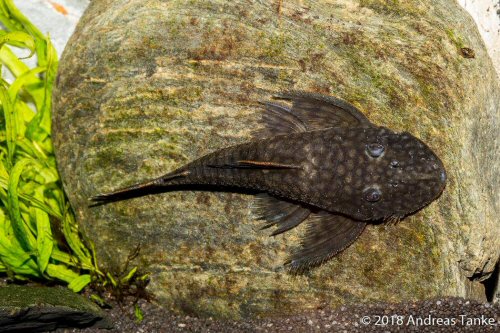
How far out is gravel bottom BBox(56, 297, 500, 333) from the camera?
202 inches

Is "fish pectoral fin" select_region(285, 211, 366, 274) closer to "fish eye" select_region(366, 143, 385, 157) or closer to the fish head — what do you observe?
the fish head

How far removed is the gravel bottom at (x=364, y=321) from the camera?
5.13m

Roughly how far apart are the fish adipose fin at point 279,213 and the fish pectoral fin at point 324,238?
4.6 inches

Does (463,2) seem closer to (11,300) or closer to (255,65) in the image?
(255,65)

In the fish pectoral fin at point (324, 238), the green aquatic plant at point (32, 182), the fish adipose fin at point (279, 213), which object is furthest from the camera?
the green aquatic plant at point (32, 182)

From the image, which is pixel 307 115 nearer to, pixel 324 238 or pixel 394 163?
pixel 394 163

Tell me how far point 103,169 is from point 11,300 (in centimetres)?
132

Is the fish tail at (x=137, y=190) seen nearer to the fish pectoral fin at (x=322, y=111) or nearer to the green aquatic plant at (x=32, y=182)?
the green aquatic plant at (x=32, y=182)

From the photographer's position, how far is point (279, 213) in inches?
214

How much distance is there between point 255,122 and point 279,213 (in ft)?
2.58

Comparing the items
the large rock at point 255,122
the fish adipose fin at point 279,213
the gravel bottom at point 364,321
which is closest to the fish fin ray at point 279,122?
the large rock at point 255,122

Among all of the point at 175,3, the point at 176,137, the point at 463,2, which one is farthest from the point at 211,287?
the point at 463,2

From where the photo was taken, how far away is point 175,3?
5.75 m

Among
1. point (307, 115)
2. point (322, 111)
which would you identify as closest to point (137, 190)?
point (307, 115)
